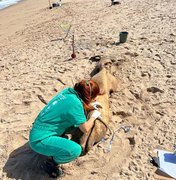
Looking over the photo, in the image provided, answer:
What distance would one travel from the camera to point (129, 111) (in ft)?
16.1

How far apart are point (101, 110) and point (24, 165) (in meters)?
1.39

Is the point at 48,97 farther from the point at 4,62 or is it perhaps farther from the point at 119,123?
the point at 4,62

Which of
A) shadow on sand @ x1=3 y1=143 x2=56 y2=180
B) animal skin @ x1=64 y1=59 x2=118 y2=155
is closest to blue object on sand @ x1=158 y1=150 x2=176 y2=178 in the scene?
animal skin @ x1=64 y1=59 x2=118 y2=155

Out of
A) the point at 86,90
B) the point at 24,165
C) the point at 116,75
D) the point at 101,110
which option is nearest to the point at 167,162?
the point at 101,110

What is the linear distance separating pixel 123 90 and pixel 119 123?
957mm

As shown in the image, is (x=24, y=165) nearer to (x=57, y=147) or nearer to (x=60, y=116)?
(x=57, y=147)

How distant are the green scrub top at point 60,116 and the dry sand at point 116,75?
0.68 m

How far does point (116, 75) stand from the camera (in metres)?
5.98

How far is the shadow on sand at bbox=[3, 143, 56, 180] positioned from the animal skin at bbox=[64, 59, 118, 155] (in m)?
0.58

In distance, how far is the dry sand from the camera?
408 centimetres

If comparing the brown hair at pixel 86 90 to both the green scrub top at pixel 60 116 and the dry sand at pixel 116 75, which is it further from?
the dry sand at pixel 116 75

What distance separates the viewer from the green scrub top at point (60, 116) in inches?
140

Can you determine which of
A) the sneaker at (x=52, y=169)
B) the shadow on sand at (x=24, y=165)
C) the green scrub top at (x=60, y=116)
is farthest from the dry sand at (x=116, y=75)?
the green scrub top at (x=60, y=116)

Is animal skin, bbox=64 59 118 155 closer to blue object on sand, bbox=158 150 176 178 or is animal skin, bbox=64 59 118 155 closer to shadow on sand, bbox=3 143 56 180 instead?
shadow on sand, bbox=3 143 56 180
